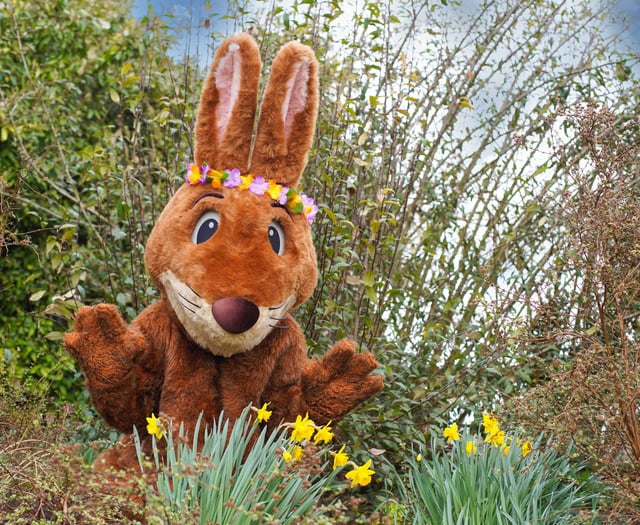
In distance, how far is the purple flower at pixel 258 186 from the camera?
280 cm

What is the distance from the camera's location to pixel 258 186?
2.80 metres

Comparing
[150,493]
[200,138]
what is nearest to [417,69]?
[200,138]

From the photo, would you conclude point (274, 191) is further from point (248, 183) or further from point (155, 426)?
point (155, 426)

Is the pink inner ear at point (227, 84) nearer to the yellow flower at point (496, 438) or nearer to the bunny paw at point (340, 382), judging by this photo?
the bunny paw at point (340, 382)

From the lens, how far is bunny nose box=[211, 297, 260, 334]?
8.41 feet

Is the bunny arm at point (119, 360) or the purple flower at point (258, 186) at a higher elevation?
the purple flower at point (258, 186)

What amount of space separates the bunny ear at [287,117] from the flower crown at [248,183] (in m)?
0.07

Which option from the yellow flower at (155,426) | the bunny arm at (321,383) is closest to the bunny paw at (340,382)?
the bunny arm at (321,383)

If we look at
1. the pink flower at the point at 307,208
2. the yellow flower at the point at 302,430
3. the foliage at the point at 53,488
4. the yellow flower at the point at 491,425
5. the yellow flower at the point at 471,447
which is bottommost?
the foliage at the point at 53,488

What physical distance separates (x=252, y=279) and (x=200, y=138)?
0.63m

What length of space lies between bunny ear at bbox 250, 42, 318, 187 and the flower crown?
7cm

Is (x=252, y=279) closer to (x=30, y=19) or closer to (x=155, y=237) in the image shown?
(x=155, y=237)

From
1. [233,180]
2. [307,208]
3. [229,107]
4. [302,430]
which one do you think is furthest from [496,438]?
[229,107]

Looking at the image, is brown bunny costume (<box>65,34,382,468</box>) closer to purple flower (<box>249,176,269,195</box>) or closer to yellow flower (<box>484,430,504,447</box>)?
purple flower (<box>249,176,269,195</box>)
